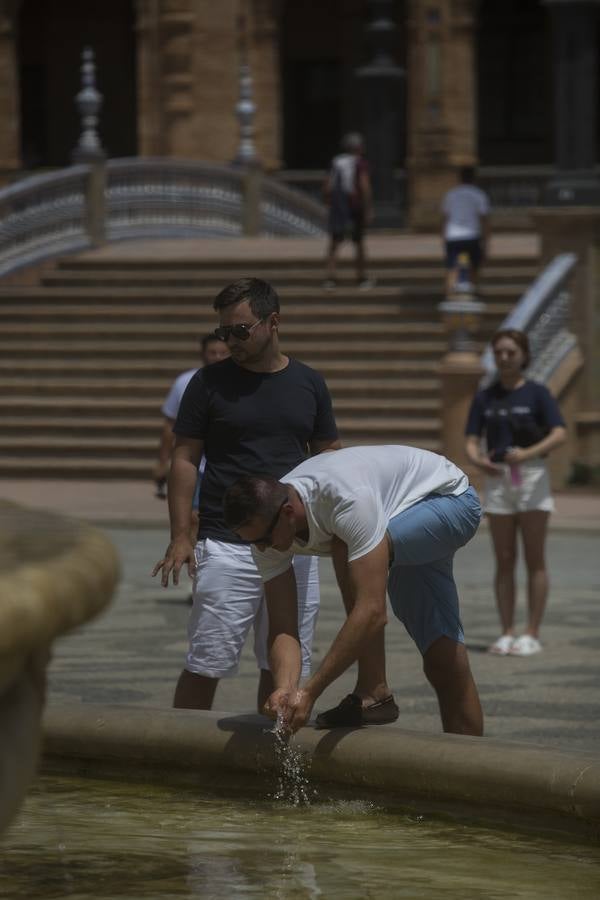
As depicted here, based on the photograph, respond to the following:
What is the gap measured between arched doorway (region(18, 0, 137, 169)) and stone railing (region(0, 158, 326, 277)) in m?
9.06

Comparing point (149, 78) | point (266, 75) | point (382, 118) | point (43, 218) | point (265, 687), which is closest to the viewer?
point (265, 687)

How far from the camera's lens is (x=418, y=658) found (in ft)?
32.5

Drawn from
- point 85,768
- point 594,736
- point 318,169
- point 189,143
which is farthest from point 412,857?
point 318,169

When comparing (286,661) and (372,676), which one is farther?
(372,676)

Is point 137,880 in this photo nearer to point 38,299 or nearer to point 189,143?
point 38,299

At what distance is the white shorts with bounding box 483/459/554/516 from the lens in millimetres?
10305

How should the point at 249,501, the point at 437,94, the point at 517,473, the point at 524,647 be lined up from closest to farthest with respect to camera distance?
the point at 249,501, the point at 524,647, the point at 517,473, the point at 437,94

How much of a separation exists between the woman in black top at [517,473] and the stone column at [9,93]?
81.0 feet

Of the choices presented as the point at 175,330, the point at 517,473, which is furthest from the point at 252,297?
the point at 175,330

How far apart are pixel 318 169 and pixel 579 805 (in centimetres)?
3105

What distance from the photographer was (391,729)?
242 inches

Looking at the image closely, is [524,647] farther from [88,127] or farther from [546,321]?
[88,127]

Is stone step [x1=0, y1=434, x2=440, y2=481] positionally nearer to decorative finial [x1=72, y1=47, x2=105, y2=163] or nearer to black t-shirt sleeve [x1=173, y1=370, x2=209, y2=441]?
decorative finial [x1=72, y1=47, x2=105, y2=163]

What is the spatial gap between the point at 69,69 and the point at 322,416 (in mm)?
30882
